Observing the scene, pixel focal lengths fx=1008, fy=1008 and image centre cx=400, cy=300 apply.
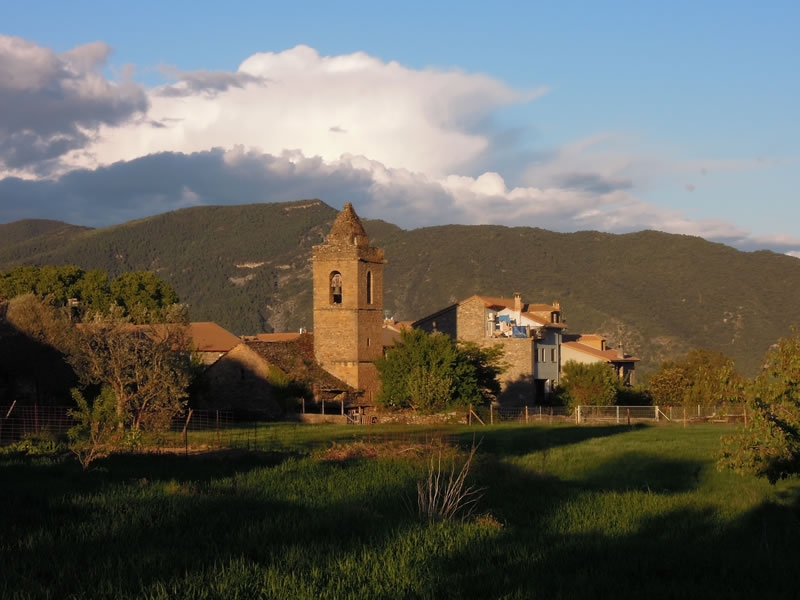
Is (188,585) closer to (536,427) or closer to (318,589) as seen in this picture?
(318,589)

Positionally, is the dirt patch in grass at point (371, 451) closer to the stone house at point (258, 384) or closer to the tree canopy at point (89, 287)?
the stone house at point (258, 384)

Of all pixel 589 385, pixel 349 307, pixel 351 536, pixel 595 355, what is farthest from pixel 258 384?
pixel 351 536

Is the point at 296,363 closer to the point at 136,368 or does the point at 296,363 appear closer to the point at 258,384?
the point at 258,384

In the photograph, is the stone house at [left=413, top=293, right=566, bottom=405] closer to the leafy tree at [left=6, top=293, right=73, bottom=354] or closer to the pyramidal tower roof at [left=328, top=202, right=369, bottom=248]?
the pyramidal tower roof at [left=328, top=202, right=369, bottom=248]

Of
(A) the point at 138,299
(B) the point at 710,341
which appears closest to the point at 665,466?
(A) the point at 138,299

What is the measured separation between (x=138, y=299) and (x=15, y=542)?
81834 mm

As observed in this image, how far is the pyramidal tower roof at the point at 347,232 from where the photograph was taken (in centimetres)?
6744

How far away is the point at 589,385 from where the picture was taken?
73.2 meters

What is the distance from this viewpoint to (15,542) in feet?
41.4

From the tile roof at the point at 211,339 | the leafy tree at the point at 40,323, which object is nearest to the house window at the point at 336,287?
the tile roof at the point at 211,339

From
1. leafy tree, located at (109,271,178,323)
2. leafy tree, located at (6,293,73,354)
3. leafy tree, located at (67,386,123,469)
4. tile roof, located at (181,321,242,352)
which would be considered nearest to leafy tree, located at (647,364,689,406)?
tile roof, located at (181,321,242,352)

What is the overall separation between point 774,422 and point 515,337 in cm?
5940

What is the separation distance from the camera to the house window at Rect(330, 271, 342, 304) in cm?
6744

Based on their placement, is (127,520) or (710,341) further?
(710,341)
